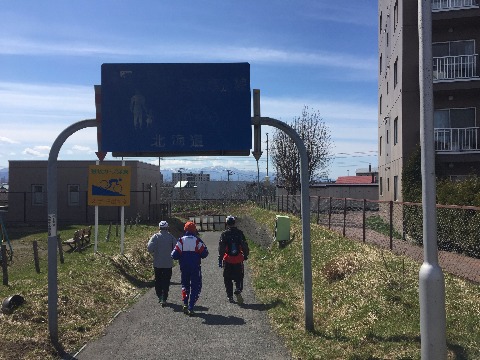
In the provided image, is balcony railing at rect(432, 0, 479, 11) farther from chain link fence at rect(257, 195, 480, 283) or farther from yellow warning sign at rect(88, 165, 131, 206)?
yellow warning sign at rect(88, 165, 131, 206)

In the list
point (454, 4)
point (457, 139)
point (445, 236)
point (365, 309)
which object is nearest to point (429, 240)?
point (365, 309)

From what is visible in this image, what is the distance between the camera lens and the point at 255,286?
41.3 feet

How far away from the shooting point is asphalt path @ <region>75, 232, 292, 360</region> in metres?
7.07

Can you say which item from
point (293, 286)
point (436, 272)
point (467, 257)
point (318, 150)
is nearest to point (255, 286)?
point (293, 286)

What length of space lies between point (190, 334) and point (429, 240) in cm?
430

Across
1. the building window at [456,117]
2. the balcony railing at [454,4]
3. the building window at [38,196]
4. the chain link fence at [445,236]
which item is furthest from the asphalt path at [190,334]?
the building window at [38,196]

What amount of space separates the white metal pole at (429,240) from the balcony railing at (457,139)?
18232 millimetres

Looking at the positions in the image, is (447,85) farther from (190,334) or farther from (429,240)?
(429,240)

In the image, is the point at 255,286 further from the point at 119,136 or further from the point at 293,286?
the point at 119,136

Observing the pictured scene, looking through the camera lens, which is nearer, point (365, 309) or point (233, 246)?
point (365, 309)

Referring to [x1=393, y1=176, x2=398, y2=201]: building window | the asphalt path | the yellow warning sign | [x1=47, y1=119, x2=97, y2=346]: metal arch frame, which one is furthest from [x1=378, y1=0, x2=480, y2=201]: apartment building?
[x1=47, y1=119, x2=97, y2=346]: metal arch frame

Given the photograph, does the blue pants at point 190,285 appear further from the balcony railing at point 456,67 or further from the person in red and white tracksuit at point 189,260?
the balcony railing at point 456,67

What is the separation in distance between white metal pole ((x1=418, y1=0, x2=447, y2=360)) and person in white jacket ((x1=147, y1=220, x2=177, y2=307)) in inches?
249

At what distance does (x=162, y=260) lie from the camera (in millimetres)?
10805
